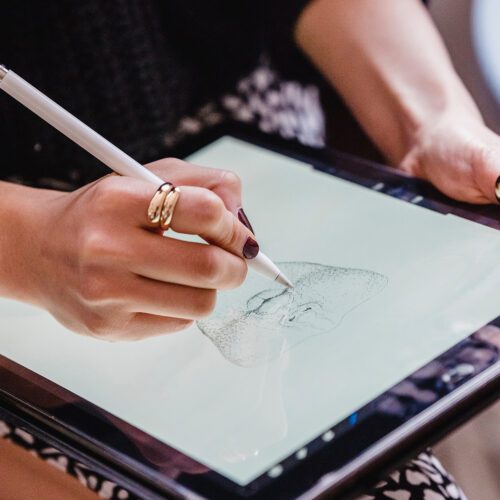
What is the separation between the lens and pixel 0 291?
49cm

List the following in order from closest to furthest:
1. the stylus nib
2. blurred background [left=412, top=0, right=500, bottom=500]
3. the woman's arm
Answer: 1. the stylus nib
2. the woman's arm
3. blurred background [left=412, top=0, right=500, bottom=500]

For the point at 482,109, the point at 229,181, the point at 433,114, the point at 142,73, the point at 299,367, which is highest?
the point at 482,109

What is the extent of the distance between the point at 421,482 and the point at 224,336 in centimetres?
16

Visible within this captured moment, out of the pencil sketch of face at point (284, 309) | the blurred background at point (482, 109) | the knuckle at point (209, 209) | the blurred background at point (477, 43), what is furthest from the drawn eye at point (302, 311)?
the blurred background at point (477, 43)

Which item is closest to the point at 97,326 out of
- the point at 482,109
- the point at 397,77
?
the point at 397,77

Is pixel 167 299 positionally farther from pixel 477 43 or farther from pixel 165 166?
pixel 477 43

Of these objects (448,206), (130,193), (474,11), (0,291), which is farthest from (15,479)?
(474,11)

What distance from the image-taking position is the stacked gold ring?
0.40 metres

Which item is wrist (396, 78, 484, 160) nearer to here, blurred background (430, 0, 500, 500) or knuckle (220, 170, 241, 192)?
knuckle (220, 170, 241, 192)

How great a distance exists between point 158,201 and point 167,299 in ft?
0.18

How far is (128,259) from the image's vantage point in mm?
411

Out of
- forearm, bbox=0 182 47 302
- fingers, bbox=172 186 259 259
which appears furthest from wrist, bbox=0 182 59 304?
fingers, bbox=172 186 259 259

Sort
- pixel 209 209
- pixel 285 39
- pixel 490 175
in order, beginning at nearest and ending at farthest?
1. pixel 209 209
2. pixel 490 175
3. pixel 285 39

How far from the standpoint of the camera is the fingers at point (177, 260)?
409 mm
